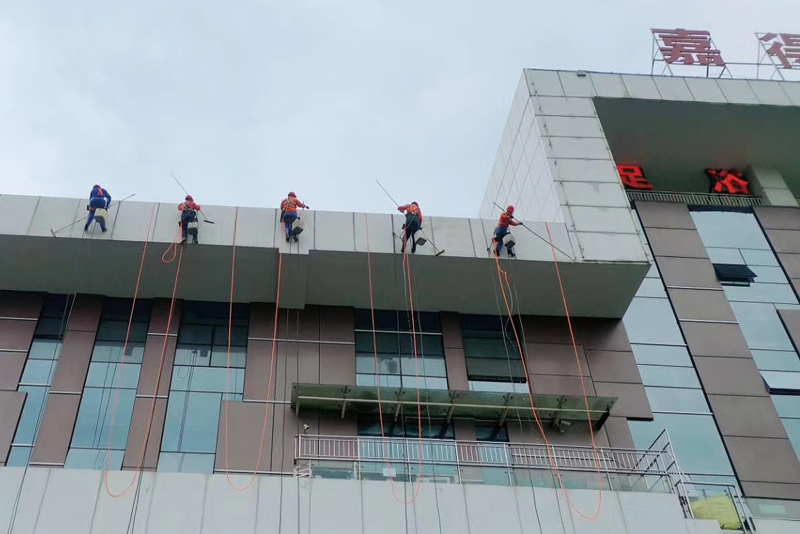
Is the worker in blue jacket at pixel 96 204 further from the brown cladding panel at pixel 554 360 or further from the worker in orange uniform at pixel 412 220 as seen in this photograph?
the brown cladding panel at pixel 554 360

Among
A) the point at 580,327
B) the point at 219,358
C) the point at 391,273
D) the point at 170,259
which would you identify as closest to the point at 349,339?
the point at 391,273

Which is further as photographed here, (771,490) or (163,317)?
(163,317)

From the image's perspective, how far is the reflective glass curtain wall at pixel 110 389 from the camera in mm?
17547

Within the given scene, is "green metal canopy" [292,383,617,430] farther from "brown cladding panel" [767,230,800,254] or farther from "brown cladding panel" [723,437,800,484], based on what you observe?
"brown cladding panel" [767,230,800,254]

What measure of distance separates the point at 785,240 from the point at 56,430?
856 inches

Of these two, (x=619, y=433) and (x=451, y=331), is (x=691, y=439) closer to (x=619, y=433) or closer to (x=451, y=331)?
(x=619, y=433)

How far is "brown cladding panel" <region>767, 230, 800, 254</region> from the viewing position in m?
24.8

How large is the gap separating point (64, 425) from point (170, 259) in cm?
457

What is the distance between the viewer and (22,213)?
63.4ft

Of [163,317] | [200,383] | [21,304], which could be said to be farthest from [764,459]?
[21,304]

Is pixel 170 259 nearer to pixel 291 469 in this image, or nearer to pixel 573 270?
pixel 291 469

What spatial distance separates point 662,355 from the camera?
69.3 feet

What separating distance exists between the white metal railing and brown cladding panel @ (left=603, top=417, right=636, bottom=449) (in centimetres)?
76

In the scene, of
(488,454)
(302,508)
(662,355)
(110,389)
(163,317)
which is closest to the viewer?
(302,508)
